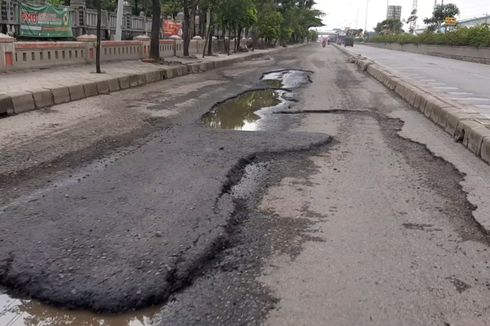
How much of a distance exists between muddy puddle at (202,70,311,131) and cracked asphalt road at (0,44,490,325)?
61.2 inches

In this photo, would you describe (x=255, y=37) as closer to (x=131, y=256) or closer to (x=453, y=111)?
(x=453, y=111)

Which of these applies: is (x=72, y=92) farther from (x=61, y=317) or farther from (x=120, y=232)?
(x=61, y=317)

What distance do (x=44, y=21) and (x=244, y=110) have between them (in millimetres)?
11750

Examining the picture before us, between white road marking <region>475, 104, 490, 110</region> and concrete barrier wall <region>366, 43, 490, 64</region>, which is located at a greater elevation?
concrete barrier wall <region>366, 43, 490, 64</region>

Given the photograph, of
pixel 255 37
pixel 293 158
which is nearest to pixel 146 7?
pixel 255 37

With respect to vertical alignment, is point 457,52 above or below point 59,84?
above

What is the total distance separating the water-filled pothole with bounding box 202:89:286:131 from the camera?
8336mm

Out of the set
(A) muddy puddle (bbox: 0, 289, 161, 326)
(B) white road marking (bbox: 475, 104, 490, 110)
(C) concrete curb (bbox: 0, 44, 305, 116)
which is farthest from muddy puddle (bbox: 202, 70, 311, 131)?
(A) muddy puddle (bbox: 0, 289, 161, 326)

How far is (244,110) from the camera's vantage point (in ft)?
33.0

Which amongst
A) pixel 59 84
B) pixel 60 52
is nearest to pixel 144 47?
pixel 60 52

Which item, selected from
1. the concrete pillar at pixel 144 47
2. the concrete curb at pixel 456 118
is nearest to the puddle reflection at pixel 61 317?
the concrete curb at pixel 456 118

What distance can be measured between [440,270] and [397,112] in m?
7.44

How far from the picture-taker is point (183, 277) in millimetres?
3010

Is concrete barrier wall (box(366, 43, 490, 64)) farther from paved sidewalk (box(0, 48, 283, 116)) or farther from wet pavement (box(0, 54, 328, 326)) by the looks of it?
wet pavement (box(0, 54, 328, 326))
